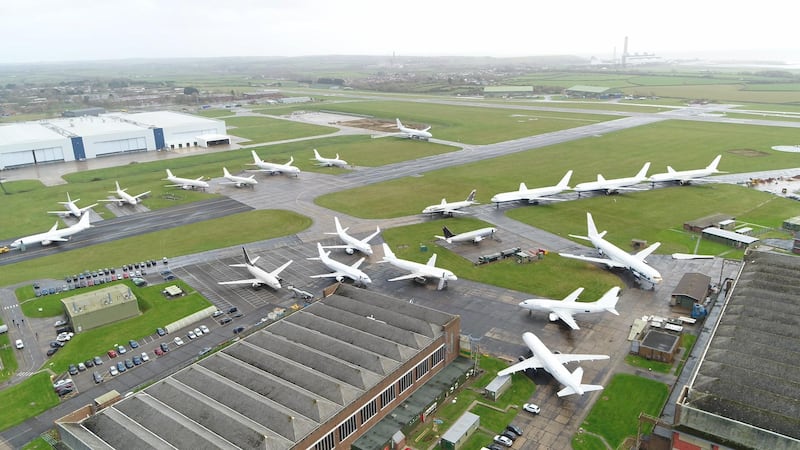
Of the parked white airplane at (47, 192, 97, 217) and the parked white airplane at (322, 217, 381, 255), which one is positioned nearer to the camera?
the parked white airplane at (322, 217, 381, 255)

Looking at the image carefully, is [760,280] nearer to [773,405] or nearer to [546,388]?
[773,405]

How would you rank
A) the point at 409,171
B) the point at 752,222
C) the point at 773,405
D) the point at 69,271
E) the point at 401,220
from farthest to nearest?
the point at 409,171
the point at 401,220
the point at 752,222
the point at 69,271
the point at 773,405

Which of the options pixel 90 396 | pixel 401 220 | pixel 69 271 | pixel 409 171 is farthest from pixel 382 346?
pixel 409 171

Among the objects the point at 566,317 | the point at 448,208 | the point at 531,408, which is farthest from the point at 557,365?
the point at 448,208

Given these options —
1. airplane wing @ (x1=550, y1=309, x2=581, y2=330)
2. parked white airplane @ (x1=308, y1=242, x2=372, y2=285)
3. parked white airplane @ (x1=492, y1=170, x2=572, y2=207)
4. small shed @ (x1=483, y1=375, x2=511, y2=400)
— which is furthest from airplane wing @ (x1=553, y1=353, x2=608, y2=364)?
parked white airplane @ (x1=492, y1=170, x2=572, y2=207)

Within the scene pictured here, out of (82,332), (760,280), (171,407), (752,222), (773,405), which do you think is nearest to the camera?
(773,405)

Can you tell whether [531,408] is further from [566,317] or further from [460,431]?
→ [566,317]

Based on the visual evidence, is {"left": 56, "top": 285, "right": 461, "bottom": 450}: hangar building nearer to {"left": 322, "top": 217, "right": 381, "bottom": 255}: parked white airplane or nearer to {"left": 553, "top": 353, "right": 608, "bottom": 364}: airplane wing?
{"left": 553, "top": 353, "right": 608, "bottom": 364}: airplane wing

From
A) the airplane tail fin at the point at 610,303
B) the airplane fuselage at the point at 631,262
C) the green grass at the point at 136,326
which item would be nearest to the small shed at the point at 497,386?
the airplane tail fin at the point at 610,303
